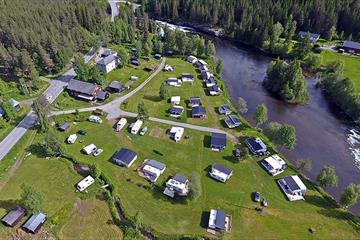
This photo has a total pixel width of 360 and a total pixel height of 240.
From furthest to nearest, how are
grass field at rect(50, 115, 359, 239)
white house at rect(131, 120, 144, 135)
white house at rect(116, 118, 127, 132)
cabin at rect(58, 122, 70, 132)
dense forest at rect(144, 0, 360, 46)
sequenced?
dense forest at rect(144, 0, 360, 46) < white house at rect(116, 118, 127, 132) < white house at rect(131, 120, 144, 135) < cabin at rect(58, 122, 70, 132) < grass field at rect(50, 115, 359, 239)

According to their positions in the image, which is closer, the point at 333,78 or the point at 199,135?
the point at 199,135

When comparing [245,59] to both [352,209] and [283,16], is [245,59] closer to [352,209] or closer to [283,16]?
[283,16]

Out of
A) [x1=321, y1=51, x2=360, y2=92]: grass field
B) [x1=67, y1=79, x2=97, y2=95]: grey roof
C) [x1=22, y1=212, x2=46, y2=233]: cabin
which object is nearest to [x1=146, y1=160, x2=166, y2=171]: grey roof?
[x1=22, y1=212, x2=46, y2=233]: cabin

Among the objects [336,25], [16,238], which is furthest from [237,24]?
[16,238]

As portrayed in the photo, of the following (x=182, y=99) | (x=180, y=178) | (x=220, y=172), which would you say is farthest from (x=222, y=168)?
(x=182, y=99)

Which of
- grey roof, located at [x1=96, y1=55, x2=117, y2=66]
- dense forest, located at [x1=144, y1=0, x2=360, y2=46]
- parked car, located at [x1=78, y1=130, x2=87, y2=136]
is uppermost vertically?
dense forest, located at [x1=144, y1=0, x2=360, y2=46]

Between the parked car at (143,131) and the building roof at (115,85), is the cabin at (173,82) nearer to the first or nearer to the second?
the building roof at (115,85)

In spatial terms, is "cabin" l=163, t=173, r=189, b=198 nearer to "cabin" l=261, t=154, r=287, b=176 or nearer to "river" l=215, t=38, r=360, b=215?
"cabin" l=261, t=154, r=287, b=176
